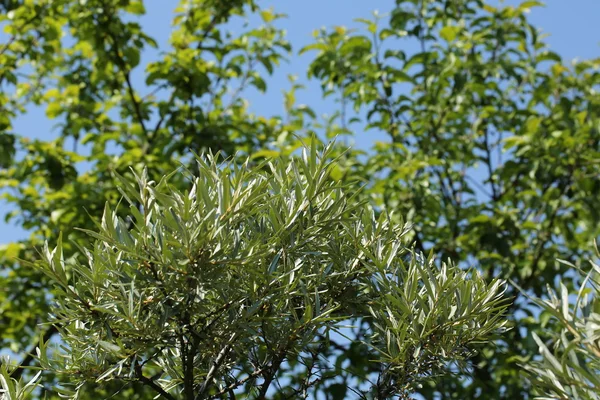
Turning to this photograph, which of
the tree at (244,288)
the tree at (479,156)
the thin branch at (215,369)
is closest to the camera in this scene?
the tree at (244,288)

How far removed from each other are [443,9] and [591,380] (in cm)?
644

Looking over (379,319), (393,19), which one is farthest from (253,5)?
(379,319)

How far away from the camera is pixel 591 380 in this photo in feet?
3.95

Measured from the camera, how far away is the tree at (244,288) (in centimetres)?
159

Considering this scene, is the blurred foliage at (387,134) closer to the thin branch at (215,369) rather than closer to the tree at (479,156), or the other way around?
the tree at (479,156)

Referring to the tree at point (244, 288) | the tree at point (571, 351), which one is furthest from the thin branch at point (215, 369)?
the tree at point (571, 351)

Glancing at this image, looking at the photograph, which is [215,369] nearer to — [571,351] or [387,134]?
A: [571,351]

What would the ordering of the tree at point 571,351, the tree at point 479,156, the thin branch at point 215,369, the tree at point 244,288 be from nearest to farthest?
the tree at point 571,351
the tree at point 244,288
the thin branch at point 215,369
the tree at point 479,156

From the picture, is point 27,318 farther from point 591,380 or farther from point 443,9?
point 591,380

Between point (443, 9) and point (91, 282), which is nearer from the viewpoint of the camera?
point (91, 282)

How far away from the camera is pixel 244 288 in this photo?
1.72 meters

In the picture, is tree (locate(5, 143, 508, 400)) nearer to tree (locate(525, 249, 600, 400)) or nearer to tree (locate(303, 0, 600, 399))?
tree (locate(525, 249, 600, 400))

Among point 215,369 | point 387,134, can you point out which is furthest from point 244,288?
point 387,134

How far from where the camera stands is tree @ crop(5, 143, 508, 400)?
1.59 meters
